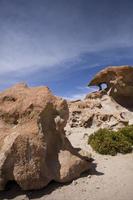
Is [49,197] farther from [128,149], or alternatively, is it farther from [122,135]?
[122,135]

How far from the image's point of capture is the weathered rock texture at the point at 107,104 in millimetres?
16508

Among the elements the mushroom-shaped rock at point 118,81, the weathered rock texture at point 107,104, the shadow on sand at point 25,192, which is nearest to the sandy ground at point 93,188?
the shadow on sand at point 25,192

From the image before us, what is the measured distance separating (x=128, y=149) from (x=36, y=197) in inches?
185

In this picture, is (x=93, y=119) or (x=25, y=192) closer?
(x=25, y=192)

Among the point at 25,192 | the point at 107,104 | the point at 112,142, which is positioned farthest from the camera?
the point at 107,104

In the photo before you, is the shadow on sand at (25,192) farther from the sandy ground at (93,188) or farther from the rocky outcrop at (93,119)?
the rocky outcrop at (93,119)

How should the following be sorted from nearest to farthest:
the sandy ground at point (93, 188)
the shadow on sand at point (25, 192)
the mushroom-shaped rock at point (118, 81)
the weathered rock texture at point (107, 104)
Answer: the sandy ground at point (93, 188)
the shadow on sand at point (25, 192)
the weathered rock texture at point (107, 104)
the mushroom-shaped rock at point (118, 81)

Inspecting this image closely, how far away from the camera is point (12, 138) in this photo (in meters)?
6.97

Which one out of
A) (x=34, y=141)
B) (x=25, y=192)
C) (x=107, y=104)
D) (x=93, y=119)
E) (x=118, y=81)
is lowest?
(x=25, y=192)

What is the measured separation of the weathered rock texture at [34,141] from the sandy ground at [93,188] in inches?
9.3

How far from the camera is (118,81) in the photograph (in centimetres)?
2511

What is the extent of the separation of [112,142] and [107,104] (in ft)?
41.4

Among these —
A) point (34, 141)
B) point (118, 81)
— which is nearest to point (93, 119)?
point (118, 81)

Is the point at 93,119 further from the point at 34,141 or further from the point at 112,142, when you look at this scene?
the point at 34,141
